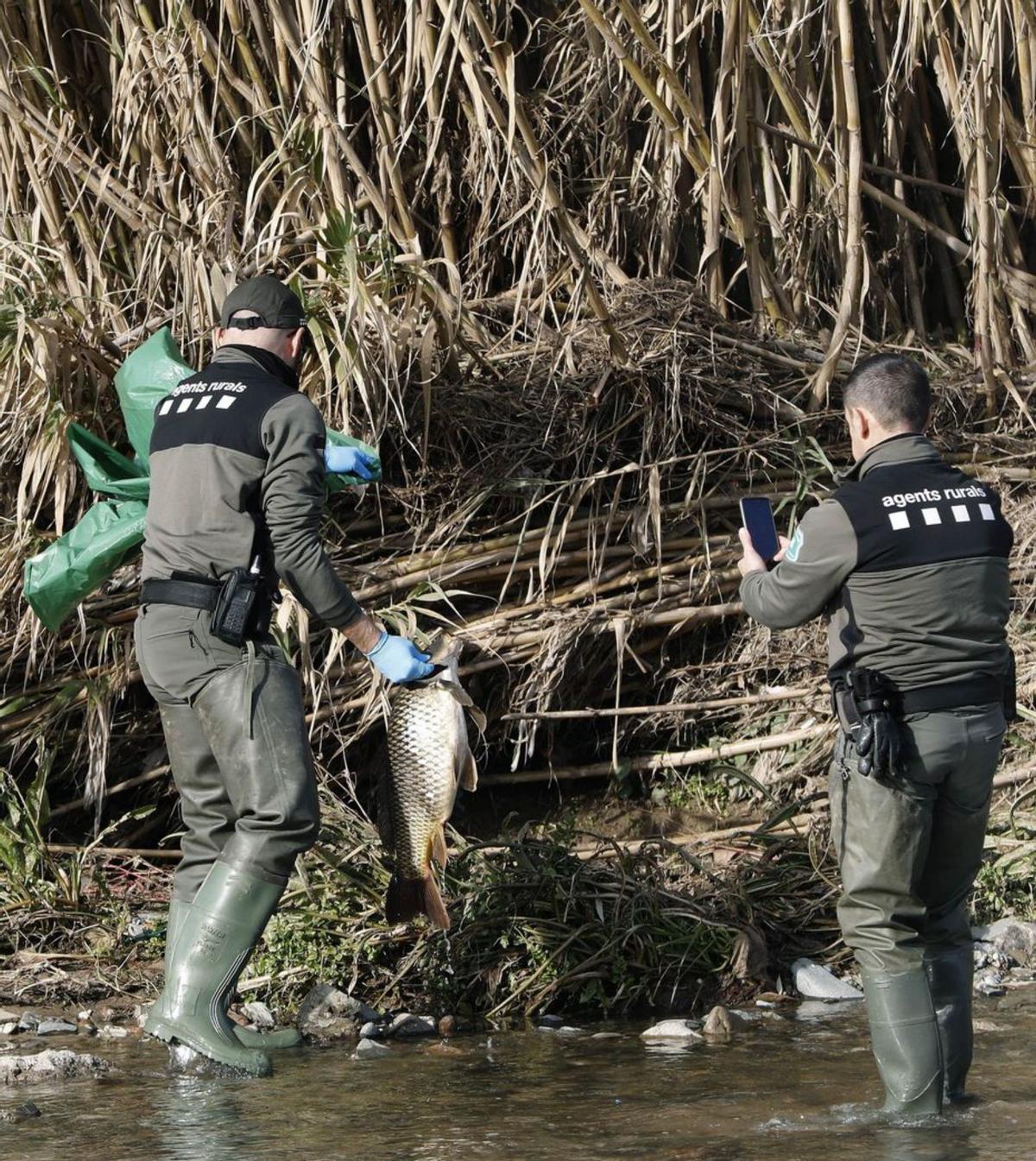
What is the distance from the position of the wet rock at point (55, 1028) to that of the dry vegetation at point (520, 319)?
0.61 m

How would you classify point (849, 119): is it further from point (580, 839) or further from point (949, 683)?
point (949, 683)

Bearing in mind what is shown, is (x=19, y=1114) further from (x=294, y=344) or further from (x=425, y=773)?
(x=294, y=344)

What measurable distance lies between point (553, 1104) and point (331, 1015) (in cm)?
107

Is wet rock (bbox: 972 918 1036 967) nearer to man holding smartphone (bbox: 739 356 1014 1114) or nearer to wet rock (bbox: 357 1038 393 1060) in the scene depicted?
man holding smartphone (bbox: 739 356 1014 1114)

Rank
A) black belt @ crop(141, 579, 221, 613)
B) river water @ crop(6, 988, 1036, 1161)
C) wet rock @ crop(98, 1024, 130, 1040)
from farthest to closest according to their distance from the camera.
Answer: wet rock @ crop(98, 1024, 130, 1040), black belt @ crop(141, 579, 221, 613), river water @ crop(6, 988, 1036, 1161)

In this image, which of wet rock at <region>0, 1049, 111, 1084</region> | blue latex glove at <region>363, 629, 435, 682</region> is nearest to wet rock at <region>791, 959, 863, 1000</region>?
blue latex glove at <region>363, 629, 435, 682</region>

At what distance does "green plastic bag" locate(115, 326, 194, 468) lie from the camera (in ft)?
17.5

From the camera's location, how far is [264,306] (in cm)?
462

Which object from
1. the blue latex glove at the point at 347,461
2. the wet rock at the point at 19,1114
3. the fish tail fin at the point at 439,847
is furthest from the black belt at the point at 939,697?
the wet rock at the point at 19,1114

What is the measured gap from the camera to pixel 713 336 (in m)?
6.50

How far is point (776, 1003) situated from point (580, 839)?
1185 mm

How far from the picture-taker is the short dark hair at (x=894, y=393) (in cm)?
380

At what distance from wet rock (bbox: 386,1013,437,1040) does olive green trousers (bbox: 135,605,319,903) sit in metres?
0.70

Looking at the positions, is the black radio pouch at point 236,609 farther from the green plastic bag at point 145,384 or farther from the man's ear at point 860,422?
the man's ear at point 860,422
